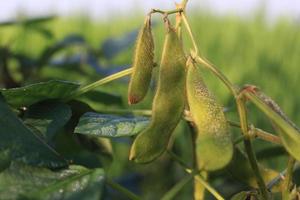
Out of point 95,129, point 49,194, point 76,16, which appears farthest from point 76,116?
point 76,16

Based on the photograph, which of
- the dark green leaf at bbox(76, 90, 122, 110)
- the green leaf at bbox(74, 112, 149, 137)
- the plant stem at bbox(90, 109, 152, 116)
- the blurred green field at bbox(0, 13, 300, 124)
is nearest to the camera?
the green leaf at bbox(74, 112, 149, 137)

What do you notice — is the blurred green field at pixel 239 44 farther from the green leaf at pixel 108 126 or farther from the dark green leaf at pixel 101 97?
the green leaf at pixel 108 126

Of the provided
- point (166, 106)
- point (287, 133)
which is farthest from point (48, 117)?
point (287, 133)

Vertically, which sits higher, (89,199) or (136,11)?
(89,199)

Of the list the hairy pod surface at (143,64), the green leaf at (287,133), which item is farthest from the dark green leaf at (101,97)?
the green leaf at (287,133)

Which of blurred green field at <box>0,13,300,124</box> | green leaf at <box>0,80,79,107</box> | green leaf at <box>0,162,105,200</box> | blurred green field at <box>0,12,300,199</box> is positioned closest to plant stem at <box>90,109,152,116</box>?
green leaf at <box>0,80,79,107</box>

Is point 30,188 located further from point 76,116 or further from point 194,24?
point 194,24

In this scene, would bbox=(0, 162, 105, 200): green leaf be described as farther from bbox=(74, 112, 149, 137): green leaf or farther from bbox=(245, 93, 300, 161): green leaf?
bbox=(245, 93, 300, 161): green leaf
